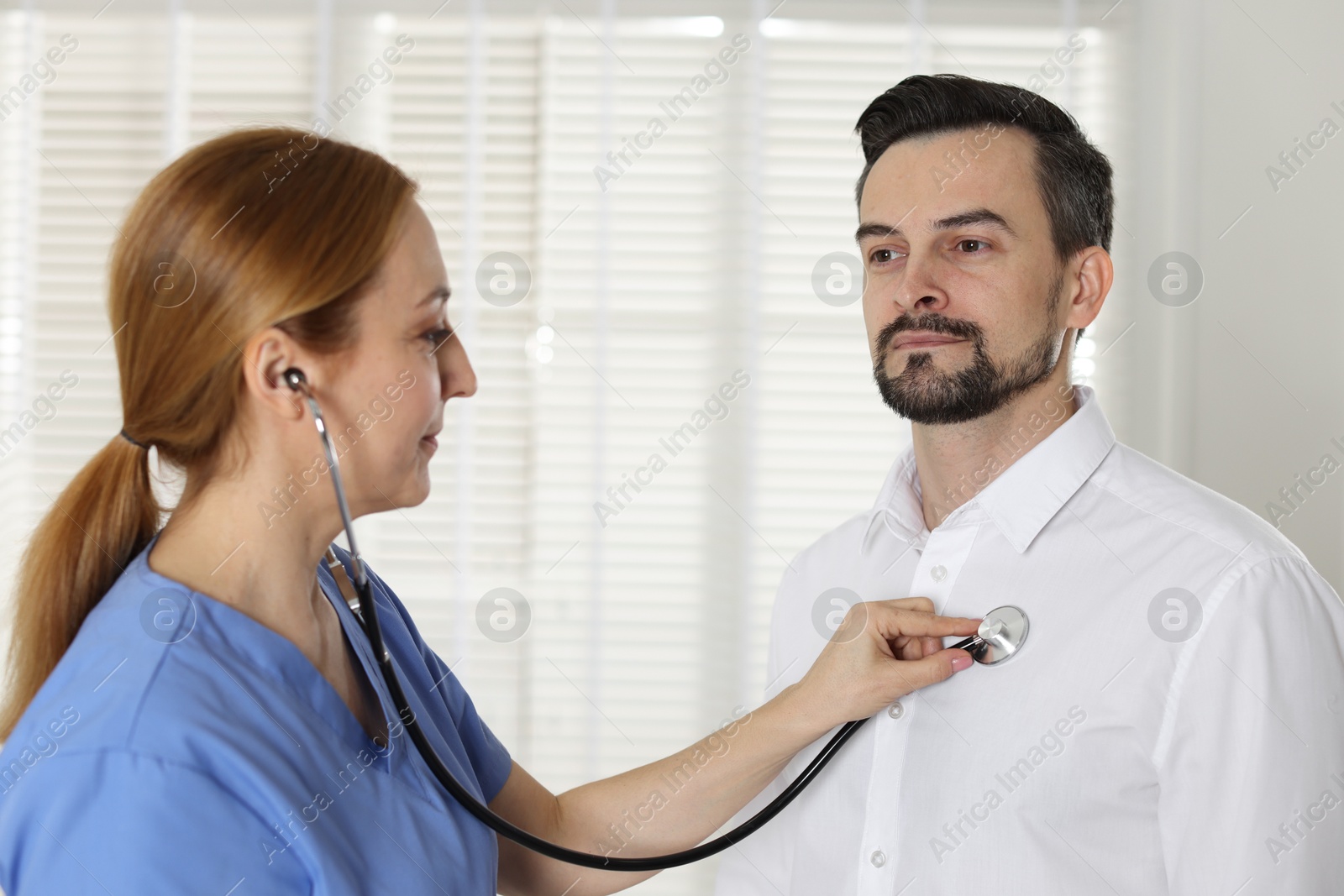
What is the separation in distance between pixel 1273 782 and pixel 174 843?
0.98 metres

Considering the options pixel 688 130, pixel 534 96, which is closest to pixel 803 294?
pixel 688 130

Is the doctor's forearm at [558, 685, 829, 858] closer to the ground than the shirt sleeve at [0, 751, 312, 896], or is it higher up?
closer to the ground

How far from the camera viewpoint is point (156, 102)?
2.31 meters

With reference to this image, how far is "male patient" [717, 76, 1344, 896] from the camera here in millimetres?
993

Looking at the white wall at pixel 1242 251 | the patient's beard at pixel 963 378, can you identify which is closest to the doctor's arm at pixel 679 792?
the patient's beard at pixel 963 378

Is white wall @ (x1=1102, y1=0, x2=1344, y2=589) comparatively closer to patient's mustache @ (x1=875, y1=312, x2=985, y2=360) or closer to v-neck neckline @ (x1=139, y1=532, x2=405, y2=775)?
patient's mustache @ (x1=875, y1=312, x2=985, y2=360)

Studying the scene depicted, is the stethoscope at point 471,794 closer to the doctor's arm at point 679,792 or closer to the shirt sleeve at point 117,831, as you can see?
the doctor's arm at point 679,792

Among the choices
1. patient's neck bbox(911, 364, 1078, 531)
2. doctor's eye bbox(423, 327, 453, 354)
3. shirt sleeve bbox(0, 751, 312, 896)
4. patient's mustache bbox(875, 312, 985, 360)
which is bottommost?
shirt sleeve bbox(0, 751, 312, 896)

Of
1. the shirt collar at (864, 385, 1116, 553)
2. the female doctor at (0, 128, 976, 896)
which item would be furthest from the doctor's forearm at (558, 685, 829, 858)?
the shirt collar at (864, 385, 1116, 553)

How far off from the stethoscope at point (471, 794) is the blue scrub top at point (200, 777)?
0.13ft

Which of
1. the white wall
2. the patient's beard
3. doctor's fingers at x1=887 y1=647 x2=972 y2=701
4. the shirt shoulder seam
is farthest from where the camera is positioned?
the white wall

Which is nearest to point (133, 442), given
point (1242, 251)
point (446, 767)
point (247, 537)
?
point (247, 537)

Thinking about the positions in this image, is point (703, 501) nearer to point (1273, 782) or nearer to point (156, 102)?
point (1273, 782)

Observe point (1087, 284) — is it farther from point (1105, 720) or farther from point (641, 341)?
point (641, 341)
